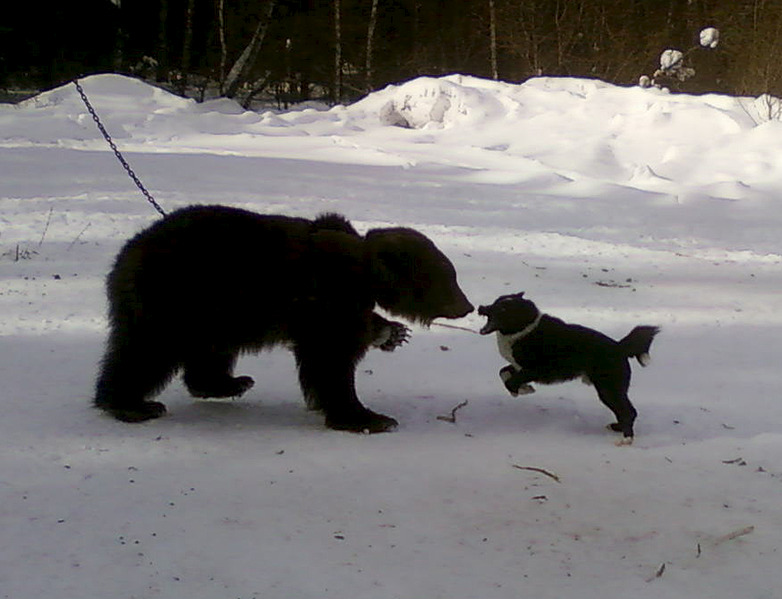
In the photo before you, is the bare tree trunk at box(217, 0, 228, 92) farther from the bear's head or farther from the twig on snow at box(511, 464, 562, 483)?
the twig on snow at box(511, 464, 562, 483)

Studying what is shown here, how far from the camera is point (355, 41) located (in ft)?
79.3

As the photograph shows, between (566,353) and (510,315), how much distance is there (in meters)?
0.28

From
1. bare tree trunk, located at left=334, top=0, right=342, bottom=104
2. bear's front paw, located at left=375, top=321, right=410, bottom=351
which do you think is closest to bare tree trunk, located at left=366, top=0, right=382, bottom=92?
bare tree trunk, located at left=334, top=0, right=342, bottom=104

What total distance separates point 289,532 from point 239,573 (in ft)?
0.95

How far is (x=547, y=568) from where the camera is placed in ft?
7.95

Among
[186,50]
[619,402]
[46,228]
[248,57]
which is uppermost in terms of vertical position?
[186,50]

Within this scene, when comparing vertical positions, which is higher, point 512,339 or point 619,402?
point 512,339

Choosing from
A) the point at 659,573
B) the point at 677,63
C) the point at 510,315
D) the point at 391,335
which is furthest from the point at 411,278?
the point at 677,63

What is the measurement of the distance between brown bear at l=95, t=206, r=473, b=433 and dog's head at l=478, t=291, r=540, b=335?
0.43m

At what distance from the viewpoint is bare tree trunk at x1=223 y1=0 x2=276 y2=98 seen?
21188 mm

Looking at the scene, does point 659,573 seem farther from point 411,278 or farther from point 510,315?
point 411,278

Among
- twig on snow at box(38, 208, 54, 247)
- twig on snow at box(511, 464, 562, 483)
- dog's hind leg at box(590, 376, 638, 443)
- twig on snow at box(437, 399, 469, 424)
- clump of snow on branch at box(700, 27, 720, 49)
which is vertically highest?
clump of snow on branch at box(700, 27, 720, 49)

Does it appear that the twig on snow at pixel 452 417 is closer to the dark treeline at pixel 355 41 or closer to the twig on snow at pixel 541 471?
the twig on snow at pixel 541 471

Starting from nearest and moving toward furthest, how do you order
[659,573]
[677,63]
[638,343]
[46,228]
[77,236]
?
[659,573], [638,343], [77,236], [46,228], [677,63]
